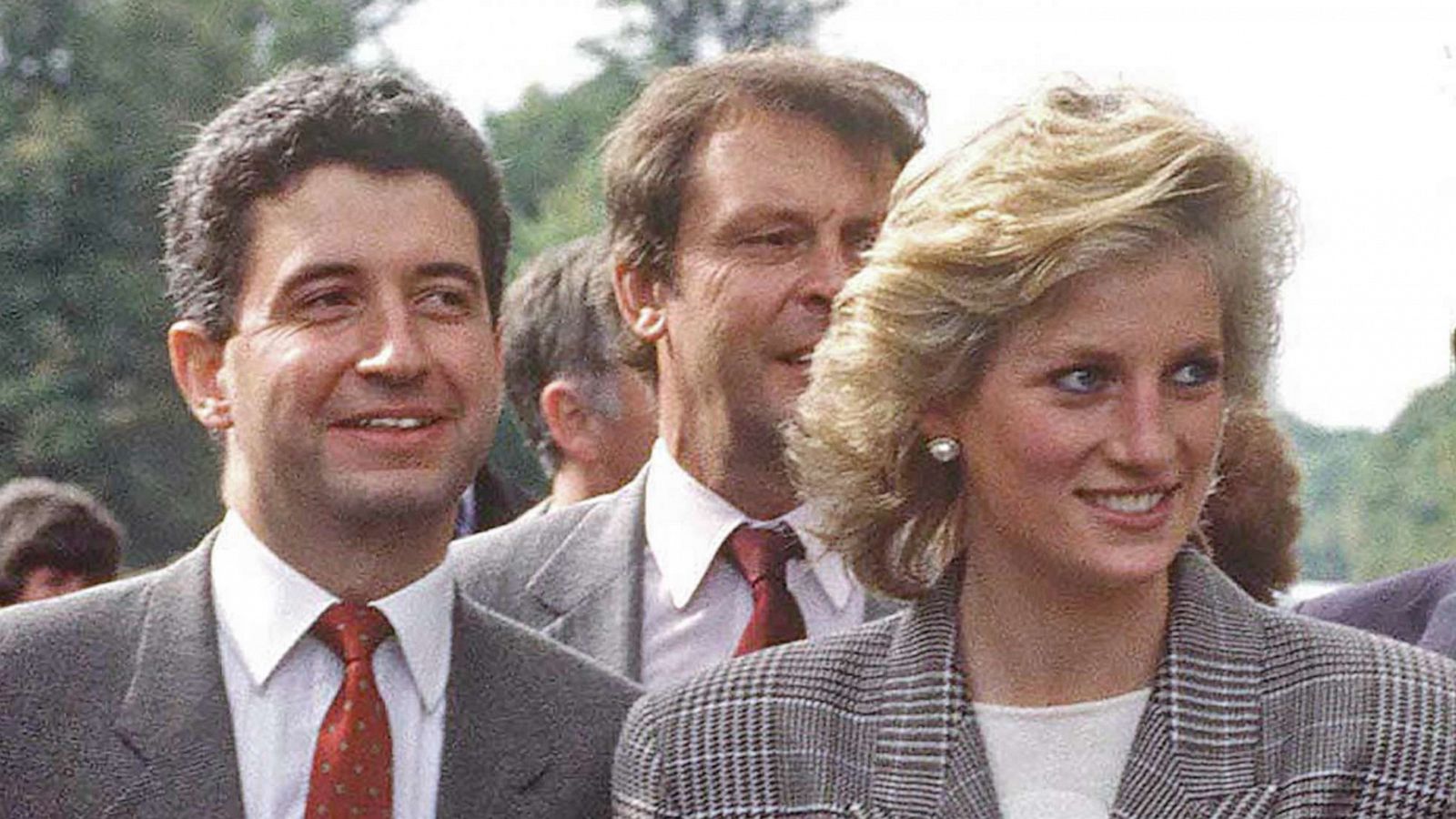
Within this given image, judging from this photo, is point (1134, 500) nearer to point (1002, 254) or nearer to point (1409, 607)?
point (1002, 254)

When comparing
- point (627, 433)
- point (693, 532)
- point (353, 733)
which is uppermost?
point (353, 733)

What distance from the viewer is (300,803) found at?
4238 mm

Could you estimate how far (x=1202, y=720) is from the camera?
13.4 ft

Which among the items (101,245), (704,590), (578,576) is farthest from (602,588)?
(101,245)

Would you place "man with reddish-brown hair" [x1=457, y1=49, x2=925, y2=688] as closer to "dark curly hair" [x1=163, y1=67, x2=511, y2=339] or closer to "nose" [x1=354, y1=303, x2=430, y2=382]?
"dark curly hair" [x1=163, y1=67, x2=511, y2=339]

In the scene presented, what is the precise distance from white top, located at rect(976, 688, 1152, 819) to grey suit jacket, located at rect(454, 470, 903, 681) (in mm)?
972

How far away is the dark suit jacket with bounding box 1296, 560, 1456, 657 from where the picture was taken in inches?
204

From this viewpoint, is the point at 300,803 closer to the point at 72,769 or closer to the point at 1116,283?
the point at 72,769

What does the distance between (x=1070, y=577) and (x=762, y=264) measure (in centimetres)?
124

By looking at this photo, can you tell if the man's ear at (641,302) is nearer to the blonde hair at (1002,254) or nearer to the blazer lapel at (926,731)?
the blonde hair at (1002,254)

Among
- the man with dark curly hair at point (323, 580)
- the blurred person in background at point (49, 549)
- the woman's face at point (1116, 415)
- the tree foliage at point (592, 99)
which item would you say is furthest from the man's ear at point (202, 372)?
the tree foliage at point (592, 99)

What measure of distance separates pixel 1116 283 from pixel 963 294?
0.72ft

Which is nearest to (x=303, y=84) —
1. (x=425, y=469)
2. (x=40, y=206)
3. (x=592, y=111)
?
(x=425, y=469)

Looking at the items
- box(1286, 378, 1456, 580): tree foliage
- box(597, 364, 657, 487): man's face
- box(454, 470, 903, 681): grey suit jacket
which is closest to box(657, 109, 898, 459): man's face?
box(454, 470, 903, 681): grey suit jacket
